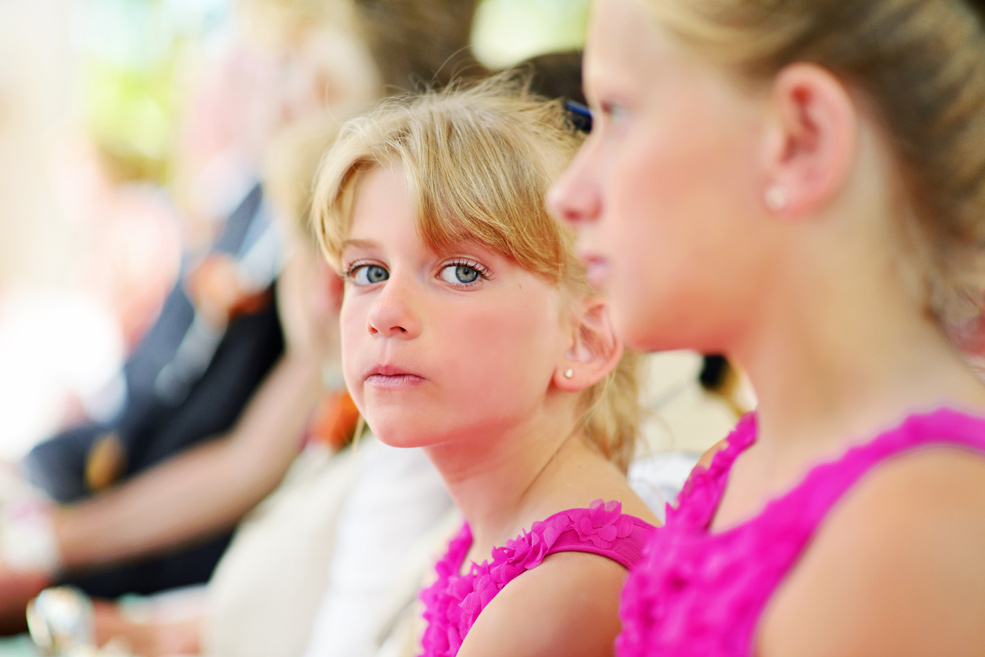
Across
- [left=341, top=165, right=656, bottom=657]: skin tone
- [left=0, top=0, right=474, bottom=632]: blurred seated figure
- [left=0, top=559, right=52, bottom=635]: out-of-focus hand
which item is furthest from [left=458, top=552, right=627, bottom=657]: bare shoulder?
[left=0, top=559, right=52, bottom=635]: out-of-focus hand

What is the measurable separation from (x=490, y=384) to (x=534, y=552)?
11 cm

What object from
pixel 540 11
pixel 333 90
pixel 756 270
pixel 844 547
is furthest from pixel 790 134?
pixel 540 11

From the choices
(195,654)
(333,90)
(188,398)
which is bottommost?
(195,654)

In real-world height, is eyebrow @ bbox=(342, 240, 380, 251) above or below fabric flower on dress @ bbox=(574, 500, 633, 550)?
above

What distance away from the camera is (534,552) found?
2.07ft

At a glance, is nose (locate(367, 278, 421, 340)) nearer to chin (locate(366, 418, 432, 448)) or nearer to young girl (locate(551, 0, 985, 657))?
chin (locate(366, 418, 432, 448))

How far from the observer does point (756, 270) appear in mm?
414

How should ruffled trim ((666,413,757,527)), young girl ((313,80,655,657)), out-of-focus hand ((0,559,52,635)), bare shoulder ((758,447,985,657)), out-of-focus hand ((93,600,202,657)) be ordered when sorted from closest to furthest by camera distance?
bare shoulder ((758,447,985,657)) → ruffled trim ((666,413,757,527)) → young girl ((313,80,655,657)) → out-of-focus hand ((93,600,202,657)) → out-of-focus hand ((0,559,52,635))

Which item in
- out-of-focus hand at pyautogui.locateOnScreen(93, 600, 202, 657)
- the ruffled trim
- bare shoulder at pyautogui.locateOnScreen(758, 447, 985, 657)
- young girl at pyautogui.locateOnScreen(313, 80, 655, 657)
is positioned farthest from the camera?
out-of-focus hand at pyautogui.locateOnScreen(93, 600, 202, 657)

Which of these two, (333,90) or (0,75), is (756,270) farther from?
(0,75)

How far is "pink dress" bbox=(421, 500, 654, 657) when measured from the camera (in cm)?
62

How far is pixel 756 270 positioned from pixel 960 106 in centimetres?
11

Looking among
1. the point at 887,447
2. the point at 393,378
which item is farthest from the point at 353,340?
the point at 887,447

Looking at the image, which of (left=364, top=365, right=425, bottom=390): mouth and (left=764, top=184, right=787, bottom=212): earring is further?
(left=364, top=365, right=425, bottom=390): mouth
